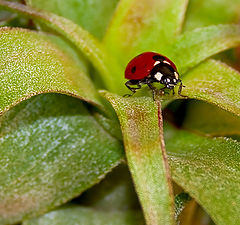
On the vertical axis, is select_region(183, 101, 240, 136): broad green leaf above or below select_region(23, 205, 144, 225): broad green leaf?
above

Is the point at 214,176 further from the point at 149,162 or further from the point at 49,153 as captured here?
the point at 49,153

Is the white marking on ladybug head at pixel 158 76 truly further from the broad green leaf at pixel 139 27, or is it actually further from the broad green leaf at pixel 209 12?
the broad green leaf at pixel 209 12

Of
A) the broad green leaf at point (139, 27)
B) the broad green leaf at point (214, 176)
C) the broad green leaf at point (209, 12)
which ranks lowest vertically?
the broad green leaf at point (214, 176)

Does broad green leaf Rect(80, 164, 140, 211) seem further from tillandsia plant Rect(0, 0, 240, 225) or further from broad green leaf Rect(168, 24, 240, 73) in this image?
broad green leaf Rect(168, 24, 240, 73)

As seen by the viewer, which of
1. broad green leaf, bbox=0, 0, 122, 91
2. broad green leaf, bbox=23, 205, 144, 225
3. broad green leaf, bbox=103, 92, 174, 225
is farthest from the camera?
broad green leaf, bbox=23, 205, 144, 225

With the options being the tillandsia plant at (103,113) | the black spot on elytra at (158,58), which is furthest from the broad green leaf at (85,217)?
the black spot on elytra at (158,58)

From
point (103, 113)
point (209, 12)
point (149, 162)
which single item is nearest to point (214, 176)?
point (149, 162)

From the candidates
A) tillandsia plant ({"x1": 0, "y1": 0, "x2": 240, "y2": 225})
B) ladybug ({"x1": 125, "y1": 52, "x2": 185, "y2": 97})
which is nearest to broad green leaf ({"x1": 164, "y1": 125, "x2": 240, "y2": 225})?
tillandsia plant ({"x1": 0, "y1": 0, "x2": 240, "y2": 225})
